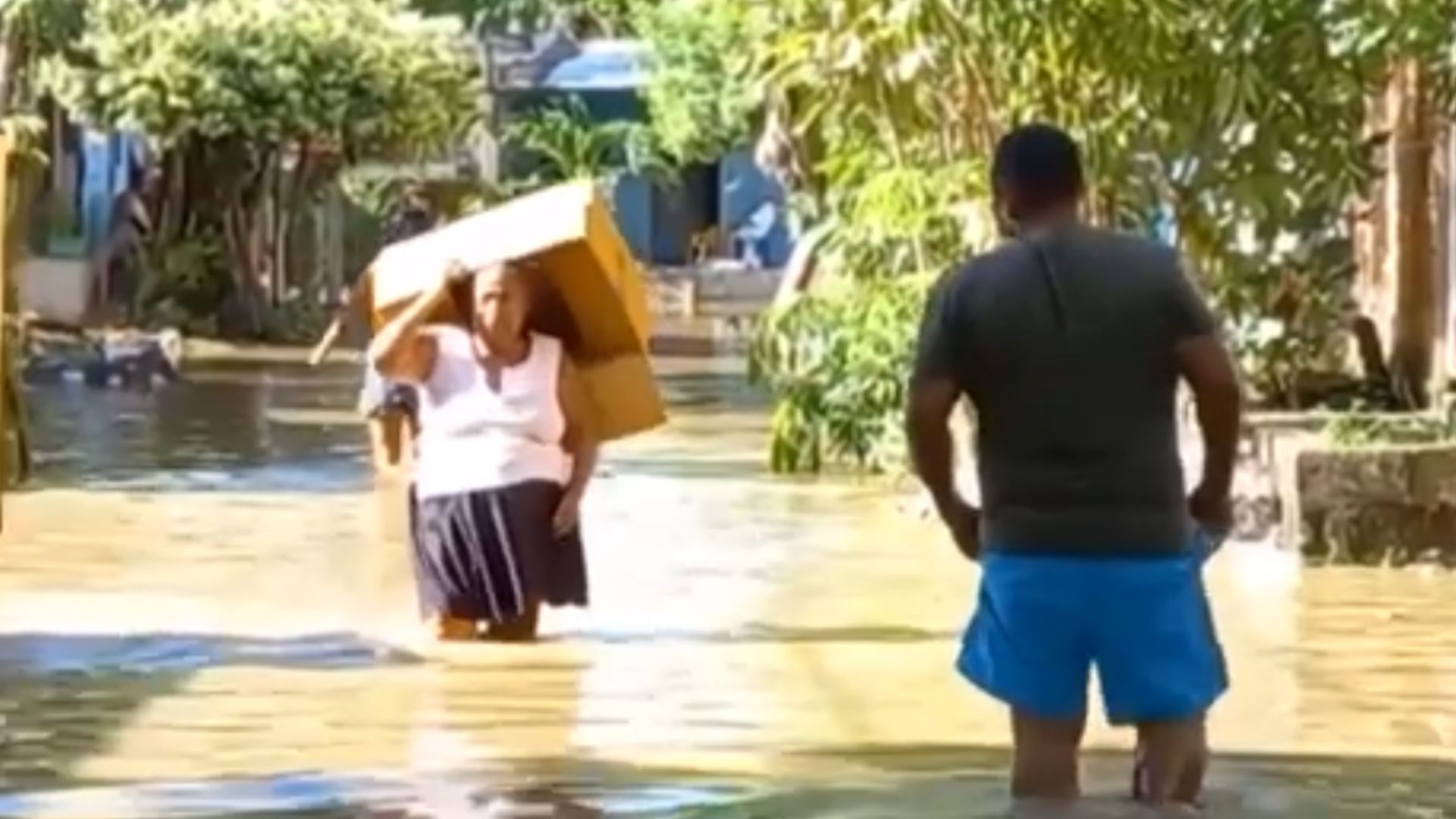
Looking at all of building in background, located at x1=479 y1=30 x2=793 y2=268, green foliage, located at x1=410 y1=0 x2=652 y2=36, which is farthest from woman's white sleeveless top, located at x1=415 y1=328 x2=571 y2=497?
building in background, located at x1=479 y1=30 x2=793 y2=268

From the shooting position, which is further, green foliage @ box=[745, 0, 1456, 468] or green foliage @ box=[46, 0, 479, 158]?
green foliage @ box=[46, 0, 479, 158]

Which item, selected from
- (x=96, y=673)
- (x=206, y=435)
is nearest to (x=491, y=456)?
(x=96, y=673)

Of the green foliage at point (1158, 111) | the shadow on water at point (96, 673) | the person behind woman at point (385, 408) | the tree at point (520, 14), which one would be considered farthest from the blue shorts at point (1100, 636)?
the tree at point (520, 14)

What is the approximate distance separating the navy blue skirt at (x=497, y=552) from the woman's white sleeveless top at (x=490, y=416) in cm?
6

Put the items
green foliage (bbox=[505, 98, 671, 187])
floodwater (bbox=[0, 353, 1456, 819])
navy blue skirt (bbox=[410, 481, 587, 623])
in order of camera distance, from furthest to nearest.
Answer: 1. green foliage (bbox=[505, 98, 671, 187])
2. navy blue skirt (bbox=[410, 481, 587, 623])
3. floodwater (bbox=[0, 353, 1456, 819])

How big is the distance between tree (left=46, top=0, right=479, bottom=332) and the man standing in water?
30.4m

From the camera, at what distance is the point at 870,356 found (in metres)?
20.1

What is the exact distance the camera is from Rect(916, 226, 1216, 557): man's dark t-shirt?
7.78 meters

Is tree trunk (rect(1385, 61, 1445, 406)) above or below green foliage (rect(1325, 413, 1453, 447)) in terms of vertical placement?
above

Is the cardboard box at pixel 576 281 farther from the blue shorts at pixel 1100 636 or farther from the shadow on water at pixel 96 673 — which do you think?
the blue shorts at pixel 1100 636

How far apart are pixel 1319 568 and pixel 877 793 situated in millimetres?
6883

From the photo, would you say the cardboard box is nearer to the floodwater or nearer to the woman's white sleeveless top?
the woman's white sleeveless top

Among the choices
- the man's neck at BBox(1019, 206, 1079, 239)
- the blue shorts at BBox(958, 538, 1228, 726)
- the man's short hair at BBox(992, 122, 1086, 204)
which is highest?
the man's short hair at BBox(992, 122, 1086, 204)

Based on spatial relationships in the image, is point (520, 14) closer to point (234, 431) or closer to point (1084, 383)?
point (234, 431)
